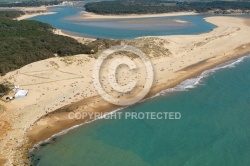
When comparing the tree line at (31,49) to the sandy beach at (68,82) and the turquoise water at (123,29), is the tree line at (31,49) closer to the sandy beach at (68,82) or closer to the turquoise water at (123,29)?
the sandy beach at (68,82)

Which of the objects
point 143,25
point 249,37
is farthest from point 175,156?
point 143,25

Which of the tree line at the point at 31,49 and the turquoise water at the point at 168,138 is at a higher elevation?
the tree line at the point at 31,49

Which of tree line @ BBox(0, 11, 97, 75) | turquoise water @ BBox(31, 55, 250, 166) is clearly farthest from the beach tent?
turquoise water @ BBox(31, 55, 250, 166)

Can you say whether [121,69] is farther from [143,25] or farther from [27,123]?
[143,25]

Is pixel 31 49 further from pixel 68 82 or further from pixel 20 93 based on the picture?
pixel 20 93

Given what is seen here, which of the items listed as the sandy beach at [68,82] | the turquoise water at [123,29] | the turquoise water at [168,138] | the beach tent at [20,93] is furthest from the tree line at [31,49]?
the turquoise water at [123,29]

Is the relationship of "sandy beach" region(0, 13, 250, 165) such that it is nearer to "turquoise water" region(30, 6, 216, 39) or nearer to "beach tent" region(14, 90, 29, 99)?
"beach tent" region(14, 90, 29, 99)

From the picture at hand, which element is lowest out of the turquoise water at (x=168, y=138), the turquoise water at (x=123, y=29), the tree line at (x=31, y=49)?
the turquoise water at (x=168, y=138)
